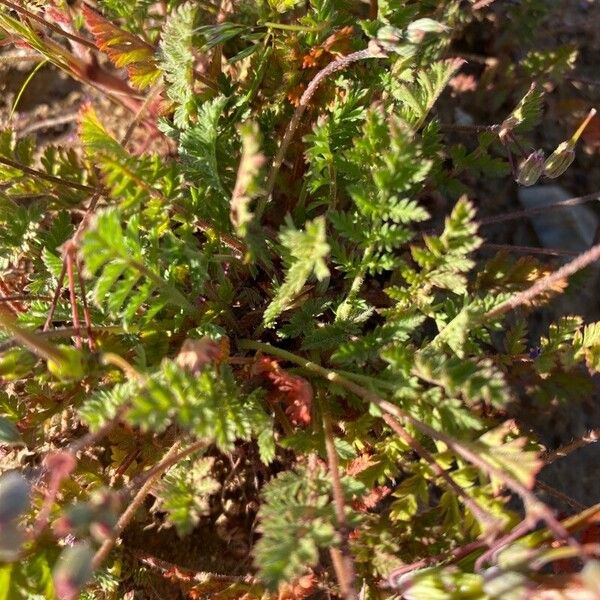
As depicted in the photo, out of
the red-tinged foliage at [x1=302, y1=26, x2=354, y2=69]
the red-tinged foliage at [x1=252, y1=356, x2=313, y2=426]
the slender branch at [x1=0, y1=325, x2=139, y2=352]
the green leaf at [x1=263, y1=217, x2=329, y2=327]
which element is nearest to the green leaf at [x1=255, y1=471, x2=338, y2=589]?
the red-tinged foliage at [x1=252, y1=356, x2=313, y2=426]

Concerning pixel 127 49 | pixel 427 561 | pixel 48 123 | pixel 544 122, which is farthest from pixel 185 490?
pixel 544 122

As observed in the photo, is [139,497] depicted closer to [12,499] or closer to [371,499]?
[12,499]

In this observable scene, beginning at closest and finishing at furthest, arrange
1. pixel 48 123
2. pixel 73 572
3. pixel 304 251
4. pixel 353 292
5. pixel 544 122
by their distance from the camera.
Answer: pixel 73 572, pixel 304 251, pixel 353 292, pixel 48 123, pixel 544 122

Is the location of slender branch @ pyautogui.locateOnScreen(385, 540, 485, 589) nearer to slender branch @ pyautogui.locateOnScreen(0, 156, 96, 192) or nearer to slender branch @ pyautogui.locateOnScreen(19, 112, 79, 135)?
slender branch @ pyautogui.locateOnScreen(0, 156, 96, 192)

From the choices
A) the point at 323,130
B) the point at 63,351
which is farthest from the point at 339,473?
the point at 323,130

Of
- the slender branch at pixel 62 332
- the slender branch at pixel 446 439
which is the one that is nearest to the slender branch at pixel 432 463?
the slender branch at pixel 446 439

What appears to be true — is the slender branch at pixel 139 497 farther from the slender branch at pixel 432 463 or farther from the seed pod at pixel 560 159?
the seed pod at pixel 560 159
